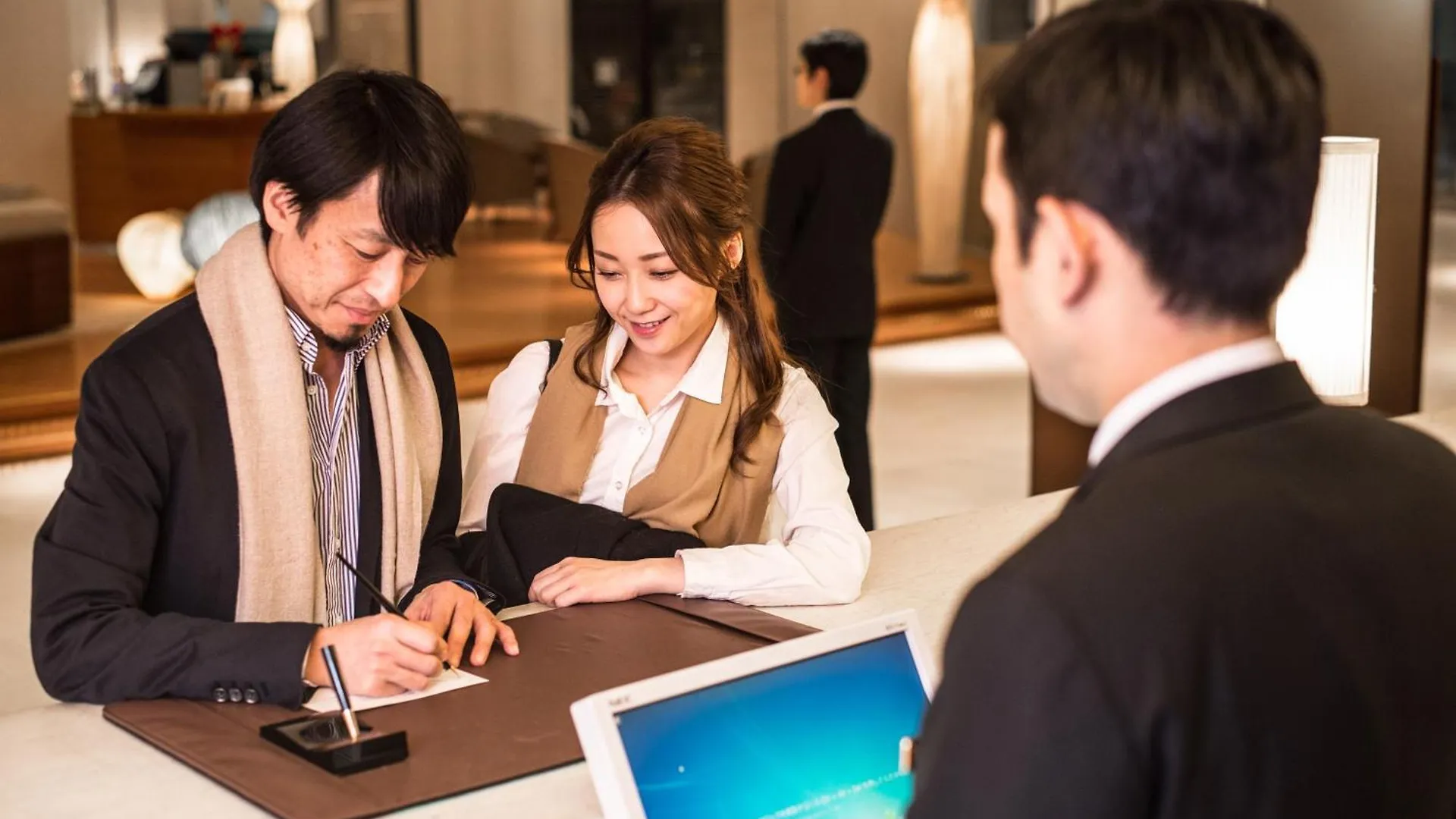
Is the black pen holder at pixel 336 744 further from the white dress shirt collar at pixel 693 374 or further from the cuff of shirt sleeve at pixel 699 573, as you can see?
the white dress shirt collar at pixel 693 374

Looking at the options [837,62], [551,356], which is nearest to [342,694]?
[551,356]

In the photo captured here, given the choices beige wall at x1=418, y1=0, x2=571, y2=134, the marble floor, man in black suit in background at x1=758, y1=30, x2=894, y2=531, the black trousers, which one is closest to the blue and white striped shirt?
the marble floor

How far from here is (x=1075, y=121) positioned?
815mm

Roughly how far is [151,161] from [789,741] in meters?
5.63

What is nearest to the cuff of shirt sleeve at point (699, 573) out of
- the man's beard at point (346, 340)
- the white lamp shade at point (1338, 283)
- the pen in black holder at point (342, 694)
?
the man's beard at point (346, 340)

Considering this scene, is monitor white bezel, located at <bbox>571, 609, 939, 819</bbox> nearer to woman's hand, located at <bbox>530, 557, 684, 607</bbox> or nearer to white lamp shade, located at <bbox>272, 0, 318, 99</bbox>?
woman's hand, located at <bbox>530, 557, 684, 607</bbox>

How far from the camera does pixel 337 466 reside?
2.03 m

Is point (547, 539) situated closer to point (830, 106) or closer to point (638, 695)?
point (638, 695)

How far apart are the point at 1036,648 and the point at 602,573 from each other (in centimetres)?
135

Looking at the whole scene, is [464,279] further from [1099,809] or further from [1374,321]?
[1099,809]

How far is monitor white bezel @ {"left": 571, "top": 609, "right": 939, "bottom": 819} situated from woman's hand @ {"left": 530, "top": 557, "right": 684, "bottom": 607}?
2.16 ft

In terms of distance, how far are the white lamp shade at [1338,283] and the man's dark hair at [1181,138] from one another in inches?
77.9

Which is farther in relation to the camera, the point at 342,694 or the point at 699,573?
the point at 699,573

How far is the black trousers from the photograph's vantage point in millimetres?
5047
